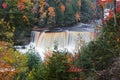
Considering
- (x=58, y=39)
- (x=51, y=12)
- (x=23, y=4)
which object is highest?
(x=23, y=4)

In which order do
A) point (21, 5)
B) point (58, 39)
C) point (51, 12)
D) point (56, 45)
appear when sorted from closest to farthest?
point (56, 45) → point (58, 39) → point (21, 5) → point (51, 12)

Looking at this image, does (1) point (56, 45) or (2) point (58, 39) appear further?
(2) point (58, 39)

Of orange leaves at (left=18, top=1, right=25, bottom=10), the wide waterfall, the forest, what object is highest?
orange leaves at (left=18, top=1, right=25, bottom=10)

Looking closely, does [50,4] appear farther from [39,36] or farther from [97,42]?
[97,42]

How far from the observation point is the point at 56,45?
515 inches

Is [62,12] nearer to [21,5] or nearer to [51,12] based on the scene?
[51,12]

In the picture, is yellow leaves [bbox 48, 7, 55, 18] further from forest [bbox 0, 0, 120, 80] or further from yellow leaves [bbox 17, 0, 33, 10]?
yellow leaves [bbox 17, 0, 33, 10]

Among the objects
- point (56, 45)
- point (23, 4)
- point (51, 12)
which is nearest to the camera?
point (56, 45)

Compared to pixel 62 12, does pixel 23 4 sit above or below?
above

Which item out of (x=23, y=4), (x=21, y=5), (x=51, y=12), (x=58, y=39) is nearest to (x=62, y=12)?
(x=51, y=12)

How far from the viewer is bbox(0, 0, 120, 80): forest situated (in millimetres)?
11070

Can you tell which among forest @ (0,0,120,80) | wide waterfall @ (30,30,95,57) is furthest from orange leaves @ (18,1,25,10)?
wide waterfall @ (30,30,95,57)

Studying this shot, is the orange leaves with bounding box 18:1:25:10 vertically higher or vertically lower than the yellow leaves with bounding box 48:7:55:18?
higher

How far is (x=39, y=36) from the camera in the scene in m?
35.7
